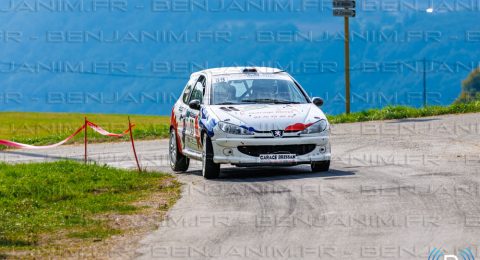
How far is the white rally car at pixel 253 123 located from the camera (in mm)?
16391

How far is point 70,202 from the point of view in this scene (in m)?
14.5

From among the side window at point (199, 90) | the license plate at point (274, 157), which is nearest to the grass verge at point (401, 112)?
the side window at point (199, 90)

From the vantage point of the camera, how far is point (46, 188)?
1584 cm

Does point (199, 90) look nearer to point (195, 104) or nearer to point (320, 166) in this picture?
point (195, 104)

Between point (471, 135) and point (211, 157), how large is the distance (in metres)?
10.4

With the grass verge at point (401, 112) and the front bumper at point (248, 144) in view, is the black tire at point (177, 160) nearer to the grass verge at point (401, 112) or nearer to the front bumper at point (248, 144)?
the front bumper at point (248, 144)

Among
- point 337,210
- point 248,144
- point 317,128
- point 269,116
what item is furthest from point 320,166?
point 337,210

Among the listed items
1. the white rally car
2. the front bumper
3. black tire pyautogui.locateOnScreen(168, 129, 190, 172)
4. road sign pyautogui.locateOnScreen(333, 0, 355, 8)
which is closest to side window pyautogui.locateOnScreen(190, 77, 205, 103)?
the white rally car

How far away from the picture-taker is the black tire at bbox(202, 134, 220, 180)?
1677 centimetres

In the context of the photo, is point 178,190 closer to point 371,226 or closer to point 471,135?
point 371,226

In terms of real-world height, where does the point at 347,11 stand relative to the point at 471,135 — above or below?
above

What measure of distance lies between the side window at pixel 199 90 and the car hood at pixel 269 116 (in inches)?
38.2

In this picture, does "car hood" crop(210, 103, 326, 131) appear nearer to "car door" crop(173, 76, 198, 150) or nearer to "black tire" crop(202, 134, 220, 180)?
"black tire" crop(202, 134, 220, 180)

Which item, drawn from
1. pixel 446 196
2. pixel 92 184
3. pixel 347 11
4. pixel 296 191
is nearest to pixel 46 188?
pixel 92 184
